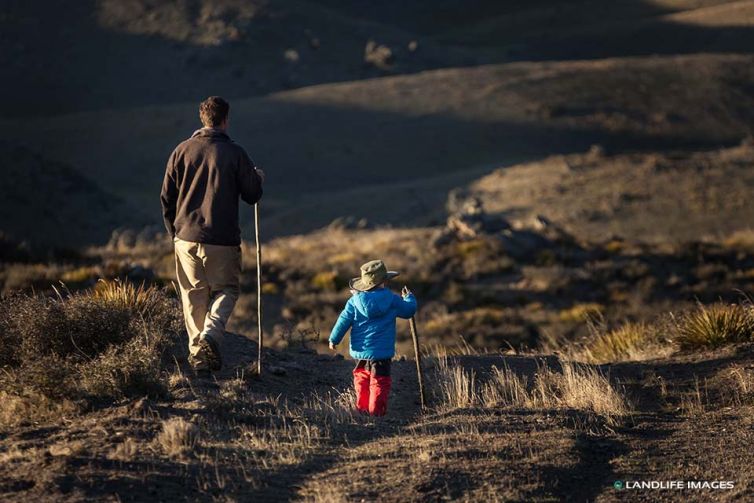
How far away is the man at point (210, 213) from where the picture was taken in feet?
31.3

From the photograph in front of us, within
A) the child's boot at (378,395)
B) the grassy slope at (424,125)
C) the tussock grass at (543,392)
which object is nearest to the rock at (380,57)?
the grassy slope at (424,125)

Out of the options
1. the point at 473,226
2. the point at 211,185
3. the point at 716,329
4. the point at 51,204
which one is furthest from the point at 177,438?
the point at 51,204

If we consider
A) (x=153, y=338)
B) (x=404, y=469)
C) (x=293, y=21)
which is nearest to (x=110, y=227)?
(x=153, y=338)

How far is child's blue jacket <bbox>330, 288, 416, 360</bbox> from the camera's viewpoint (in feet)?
31.4

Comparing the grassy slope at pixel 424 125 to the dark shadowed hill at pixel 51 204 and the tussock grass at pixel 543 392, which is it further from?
the tussock grass at pixel 543 392

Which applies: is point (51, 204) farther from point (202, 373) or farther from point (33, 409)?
point (33, 409)

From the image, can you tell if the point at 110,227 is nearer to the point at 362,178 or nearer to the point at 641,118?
the point at 362,178

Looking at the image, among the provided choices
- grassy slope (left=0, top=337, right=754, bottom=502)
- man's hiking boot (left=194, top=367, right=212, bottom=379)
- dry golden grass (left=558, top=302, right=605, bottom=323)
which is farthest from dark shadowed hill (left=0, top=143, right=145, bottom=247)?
grassy slope (left=0, top=337, right=754, bottom=502)

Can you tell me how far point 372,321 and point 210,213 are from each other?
1.53m

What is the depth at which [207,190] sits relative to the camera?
9.57 metres

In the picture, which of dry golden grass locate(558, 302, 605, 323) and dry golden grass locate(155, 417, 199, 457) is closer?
dry golden grass locate(155, 417, 199, 457)

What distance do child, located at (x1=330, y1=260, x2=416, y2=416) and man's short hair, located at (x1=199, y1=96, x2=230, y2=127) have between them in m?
1.65

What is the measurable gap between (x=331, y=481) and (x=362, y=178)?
2221 inches

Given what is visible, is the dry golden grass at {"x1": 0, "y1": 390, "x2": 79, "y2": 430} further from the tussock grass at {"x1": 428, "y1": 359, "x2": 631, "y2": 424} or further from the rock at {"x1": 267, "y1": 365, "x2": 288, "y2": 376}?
the tussock grass at {"x1": 428, "y1": 359, "x2": 631, "y2": 424}
